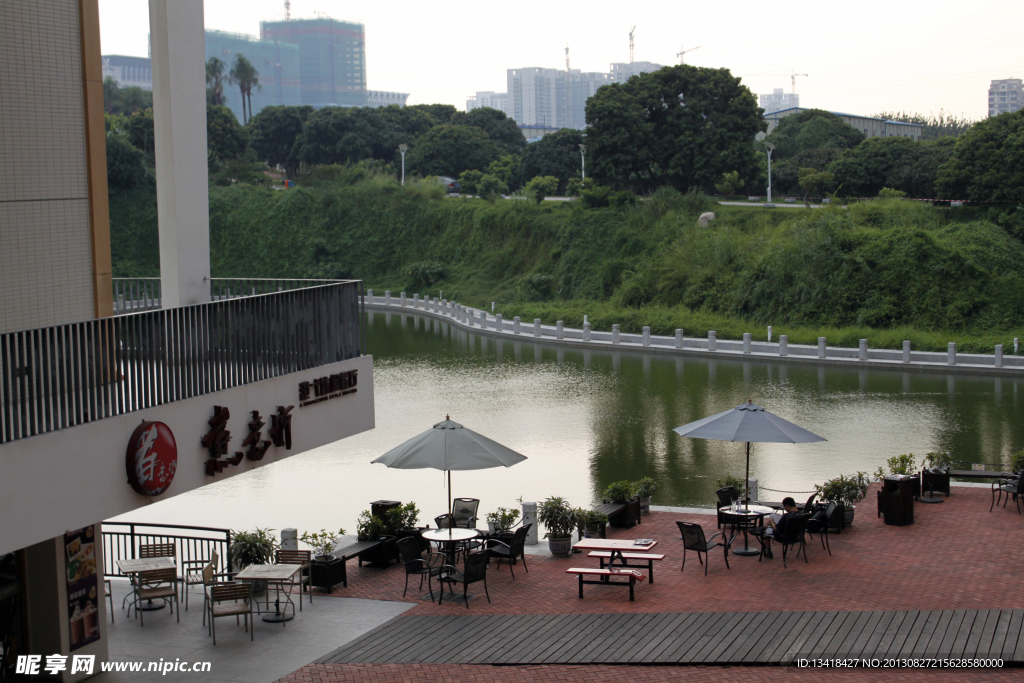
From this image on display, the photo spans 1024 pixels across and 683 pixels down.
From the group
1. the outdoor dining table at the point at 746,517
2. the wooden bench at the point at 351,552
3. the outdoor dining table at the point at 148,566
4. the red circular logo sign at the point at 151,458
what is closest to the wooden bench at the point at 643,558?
the outdoor dining table at the point at 746,517

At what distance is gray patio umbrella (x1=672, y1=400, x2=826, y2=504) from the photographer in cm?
1318

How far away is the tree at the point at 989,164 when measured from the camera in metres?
41.8

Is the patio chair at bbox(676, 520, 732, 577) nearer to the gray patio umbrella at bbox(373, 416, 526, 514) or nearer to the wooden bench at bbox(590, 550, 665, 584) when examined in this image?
Result: the wooden bench at bbox(590, 550, 665, 584)

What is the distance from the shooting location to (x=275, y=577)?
11.0m

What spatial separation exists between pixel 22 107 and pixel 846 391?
24335mm

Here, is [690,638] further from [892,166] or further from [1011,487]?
[892,166]

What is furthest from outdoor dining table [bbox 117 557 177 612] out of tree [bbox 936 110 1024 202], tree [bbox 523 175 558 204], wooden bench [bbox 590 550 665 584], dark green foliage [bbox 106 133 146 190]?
dark green foliage [bbox 106 133 146 190]

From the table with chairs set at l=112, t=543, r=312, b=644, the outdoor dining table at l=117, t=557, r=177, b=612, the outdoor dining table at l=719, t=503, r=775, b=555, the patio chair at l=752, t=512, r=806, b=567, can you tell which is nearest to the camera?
the table with chairs set at l=112, t=543, r=312, b=644

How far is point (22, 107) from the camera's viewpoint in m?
9.27

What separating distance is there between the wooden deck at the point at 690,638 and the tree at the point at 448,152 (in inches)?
2877

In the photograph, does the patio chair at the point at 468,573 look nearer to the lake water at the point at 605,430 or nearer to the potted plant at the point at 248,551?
the potted plant at the point at 248,551

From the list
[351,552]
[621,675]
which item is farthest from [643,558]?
A: [351,552]

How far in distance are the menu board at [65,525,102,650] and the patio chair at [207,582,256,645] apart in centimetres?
124

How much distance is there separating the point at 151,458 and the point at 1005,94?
704 ft
